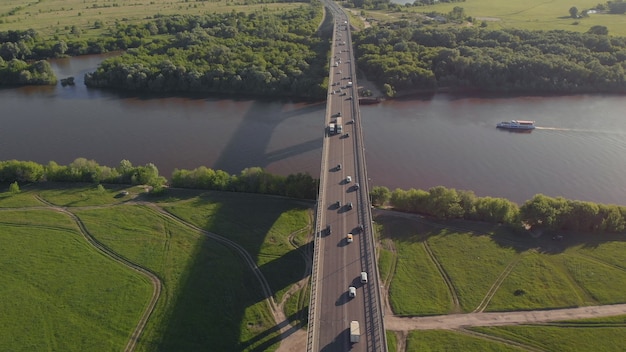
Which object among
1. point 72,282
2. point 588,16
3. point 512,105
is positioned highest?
point 588,16

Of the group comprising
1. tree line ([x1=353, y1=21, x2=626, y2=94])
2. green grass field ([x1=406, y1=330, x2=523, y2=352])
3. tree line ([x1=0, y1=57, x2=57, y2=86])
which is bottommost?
green grass field ([x1=406, y1=330, x2=523, y2=352])

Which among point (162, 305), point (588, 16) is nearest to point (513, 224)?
point (162, 305)

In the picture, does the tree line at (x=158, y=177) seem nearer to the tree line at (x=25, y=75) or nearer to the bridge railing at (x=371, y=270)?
the bridge railing at (x=371, y=270)

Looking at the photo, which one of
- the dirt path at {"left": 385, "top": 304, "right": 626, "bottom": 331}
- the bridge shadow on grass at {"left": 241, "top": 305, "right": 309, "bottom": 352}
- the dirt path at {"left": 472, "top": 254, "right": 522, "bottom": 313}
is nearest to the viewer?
the bridge shadow on grass at {"left": 241, "top": 305, "right": 309, "bottom": 352}

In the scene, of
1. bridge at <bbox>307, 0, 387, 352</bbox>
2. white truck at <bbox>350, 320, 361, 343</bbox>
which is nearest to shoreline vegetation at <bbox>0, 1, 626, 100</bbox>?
bridge at <bbox>307, 0, 387, 352</bbox>

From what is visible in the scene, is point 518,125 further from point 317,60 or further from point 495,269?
point 317,60

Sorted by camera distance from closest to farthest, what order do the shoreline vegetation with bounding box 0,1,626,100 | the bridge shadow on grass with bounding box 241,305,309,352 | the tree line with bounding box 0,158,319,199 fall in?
1. the bridge shadow on grass with bounding box 241,305,309,352
2. the tree line with bounding box 0,158,319,199
3. the shoreline vegetation with bounding box 0,1,626,100

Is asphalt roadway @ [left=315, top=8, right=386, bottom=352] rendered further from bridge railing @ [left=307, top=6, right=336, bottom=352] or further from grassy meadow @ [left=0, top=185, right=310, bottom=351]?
grassy meadow @ [left=0, top=185, right=310, bottom=351]

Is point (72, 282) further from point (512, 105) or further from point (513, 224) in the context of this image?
point (512, 105)
